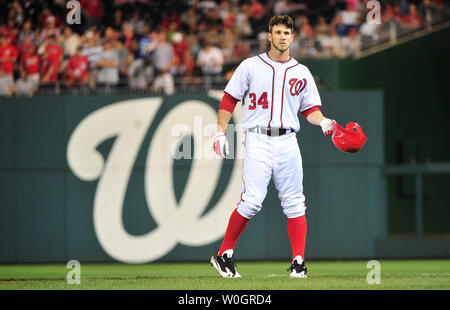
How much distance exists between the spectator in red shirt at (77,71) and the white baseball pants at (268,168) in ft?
19.7

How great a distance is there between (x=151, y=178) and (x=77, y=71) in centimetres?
202

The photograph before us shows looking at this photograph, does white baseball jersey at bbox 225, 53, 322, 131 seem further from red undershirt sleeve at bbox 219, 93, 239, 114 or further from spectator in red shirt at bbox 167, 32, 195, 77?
spectator in red shirt at bbox 167, 32, 195, 77

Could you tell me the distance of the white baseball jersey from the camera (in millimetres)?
7457

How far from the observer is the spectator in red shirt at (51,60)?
42.5 feet

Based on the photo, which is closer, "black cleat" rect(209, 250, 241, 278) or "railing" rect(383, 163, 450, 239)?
"black cleat" rect(209, 250, 241, 278)

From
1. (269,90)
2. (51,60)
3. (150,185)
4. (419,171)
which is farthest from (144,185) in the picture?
(269,90)

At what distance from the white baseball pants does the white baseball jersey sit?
14 centimetres

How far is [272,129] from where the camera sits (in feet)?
24.5

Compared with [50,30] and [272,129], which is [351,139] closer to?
[272,129]

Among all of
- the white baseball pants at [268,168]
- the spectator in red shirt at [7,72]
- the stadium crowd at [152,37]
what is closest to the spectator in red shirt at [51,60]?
the stadium crowd at [152,37]

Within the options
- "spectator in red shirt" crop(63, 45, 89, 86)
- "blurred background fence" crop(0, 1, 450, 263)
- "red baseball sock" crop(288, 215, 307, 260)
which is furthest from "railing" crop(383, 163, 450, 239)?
"red baseball sock" crop(288, 215, 307, 260)

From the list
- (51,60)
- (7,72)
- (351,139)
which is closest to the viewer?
(351,139)

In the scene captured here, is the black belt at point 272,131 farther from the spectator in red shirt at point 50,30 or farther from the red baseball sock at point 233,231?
the spectator in red shirt at point 50,30

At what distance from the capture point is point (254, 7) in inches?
651
